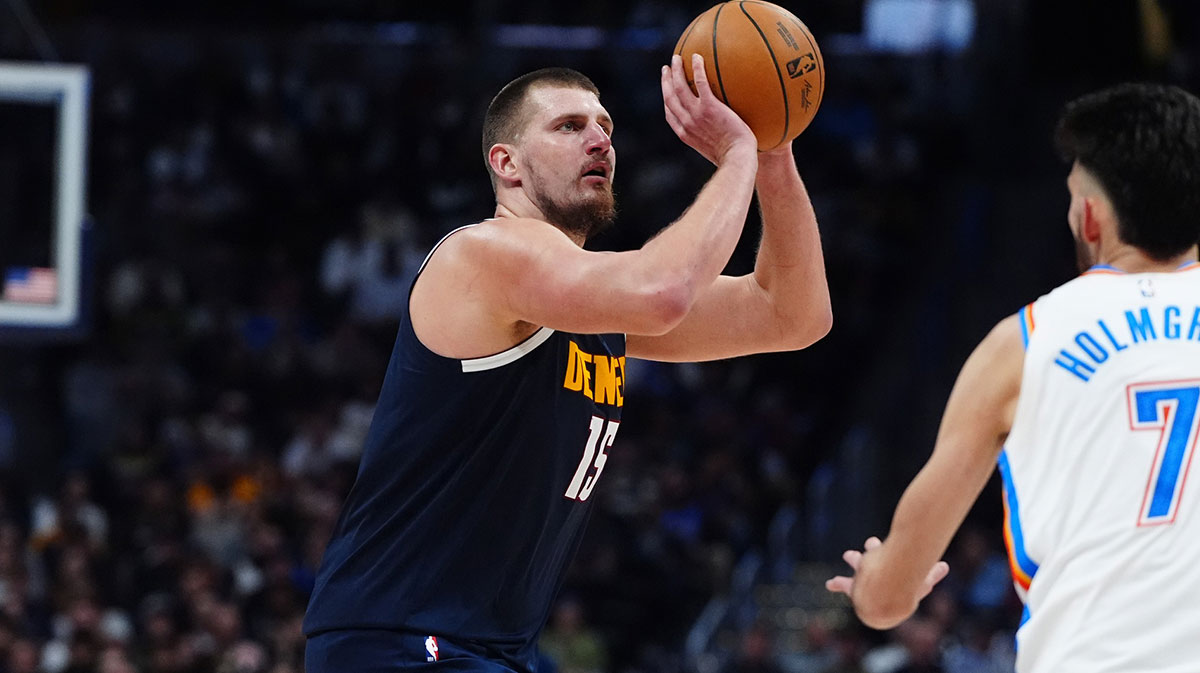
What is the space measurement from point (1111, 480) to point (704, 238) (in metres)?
1.18

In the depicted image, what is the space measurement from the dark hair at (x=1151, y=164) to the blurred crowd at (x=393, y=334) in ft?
27.5

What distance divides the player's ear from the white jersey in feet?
5.41

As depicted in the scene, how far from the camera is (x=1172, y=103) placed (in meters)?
3.07

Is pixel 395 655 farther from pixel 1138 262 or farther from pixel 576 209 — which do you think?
pixel 1138 262

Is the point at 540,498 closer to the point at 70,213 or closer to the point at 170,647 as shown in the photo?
the point at 70,213

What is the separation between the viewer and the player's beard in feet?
13.4

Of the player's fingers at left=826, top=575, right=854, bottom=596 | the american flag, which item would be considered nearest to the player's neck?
the player's fingers at left=826, top=575, right=854, bottom=596

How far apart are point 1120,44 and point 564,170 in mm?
14955

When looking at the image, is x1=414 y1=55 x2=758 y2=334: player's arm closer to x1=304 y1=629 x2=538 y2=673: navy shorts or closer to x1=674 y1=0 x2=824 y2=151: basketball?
x1=674 y1=0 x2=824 y2=151: basketball

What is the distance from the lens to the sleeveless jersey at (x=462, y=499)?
12.2ft

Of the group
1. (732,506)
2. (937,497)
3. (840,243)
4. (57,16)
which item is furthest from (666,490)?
(937,497)

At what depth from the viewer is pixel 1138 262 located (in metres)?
3.07

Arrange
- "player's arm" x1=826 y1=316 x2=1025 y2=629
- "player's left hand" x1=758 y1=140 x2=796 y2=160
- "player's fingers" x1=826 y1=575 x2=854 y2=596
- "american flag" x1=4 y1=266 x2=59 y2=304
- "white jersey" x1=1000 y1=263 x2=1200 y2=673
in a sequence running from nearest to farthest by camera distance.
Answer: "white jersey" x1=1000 y1=263 x2=1200 y2=673 → "player's arm" x1=826 y1=316 x2=1025 y2=629 → "player's fingers" x1=826 y1=575 x2=854 y2=596 → "player's left hand" x1=758 y1=140 x2=796 y2=160 → "american flag" x1=4 y1=266 x2=59 y2=304

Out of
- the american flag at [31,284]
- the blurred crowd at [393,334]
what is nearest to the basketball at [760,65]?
the american flag at [31,284]
